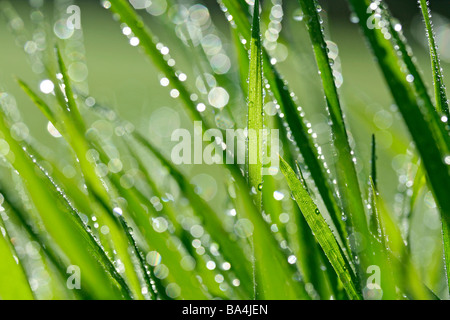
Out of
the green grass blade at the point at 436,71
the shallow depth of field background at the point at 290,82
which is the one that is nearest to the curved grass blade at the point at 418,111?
the green grass blade at the point at 436,71

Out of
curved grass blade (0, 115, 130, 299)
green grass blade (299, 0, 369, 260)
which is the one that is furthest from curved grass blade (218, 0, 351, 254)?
curved grass blade (0, 115, 130, 299)

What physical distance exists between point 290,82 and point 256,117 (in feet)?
7.28

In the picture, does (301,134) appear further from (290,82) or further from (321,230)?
(290,82)

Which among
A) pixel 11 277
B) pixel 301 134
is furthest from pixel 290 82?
pixel 11 277

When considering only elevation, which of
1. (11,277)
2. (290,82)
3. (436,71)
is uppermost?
(290,82)

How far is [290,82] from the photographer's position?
8.35ft

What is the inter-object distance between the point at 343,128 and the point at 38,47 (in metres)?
0.32

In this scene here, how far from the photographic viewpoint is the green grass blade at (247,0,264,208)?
0.37m

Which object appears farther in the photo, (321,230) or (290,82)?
(290,82)

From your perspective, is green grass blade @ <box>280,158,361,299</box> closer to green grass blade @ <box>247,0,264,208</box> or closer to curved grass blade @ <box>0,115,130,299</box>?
green grass blade @ <box>247,0,264,208</box>

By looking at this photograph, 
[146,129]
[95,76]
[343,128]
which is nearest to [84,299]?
[343,128]

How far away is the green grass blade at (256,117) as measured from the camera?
0.37 meters

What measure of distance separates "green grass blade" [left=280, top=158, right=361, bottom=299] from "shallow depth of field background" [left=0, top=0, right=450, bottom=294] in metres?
0.16

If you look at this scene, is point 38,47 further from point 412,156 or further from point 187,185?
point 412,156
